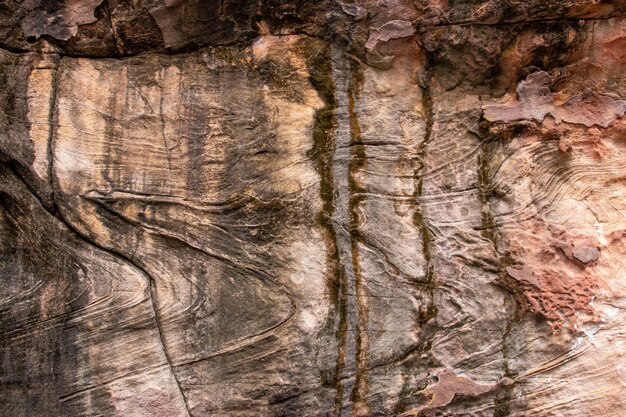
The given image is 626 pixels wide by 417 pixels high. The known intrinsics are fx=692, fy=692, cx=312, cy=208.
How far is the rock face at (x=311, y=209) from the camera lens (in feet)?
12.8

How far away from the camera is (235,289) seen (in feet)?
13.1

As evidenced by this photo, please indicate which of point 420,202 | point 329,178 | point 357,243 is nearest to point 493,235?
point 420,202

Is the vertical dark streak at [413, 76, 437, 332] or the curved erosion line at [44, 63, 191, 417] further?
the vertical dark streak at [413, 76, 437, 332]

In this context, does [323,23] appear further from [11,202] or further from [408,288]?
[11,202]

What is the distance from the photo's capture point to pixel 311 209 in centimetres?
405

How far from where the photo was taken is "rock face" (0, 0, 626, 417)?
3.90m

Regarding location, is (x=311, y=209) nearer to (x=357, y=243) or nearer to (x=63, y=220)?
(x=357, y=243)

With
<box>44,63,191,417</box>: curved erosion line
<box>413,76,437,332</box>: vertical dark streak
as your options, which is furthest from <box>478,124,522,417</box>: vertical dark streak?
<box>44,63,191,417</box>: curved erosion line

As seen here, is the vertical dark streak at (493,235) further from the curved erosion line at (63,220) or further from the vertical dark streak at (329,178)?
the curved erosion line at (63,220)

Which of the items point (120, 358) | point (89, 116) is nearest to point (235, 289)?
point (120, 358)

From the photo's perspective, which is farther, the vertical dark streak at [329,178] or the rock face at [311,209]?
the vertical dark streak at [329,178]

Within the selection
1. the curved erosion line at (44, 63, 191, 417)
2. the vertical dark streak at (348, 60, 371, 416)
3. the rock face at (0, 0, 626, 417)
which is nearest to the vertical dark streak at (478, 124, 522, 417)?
the rock face at (0, 0, 626, 417)

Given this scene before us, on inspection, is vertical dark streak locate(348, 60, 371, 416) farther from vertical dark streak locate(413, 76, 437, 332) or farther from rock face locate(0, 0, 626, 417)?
vertical dark streak locate(413, 76, 437, 332)

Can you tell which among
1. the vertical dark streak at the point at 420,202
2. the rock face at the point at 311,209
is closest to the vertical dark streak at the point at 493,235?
the rock face at the point at 311,209
